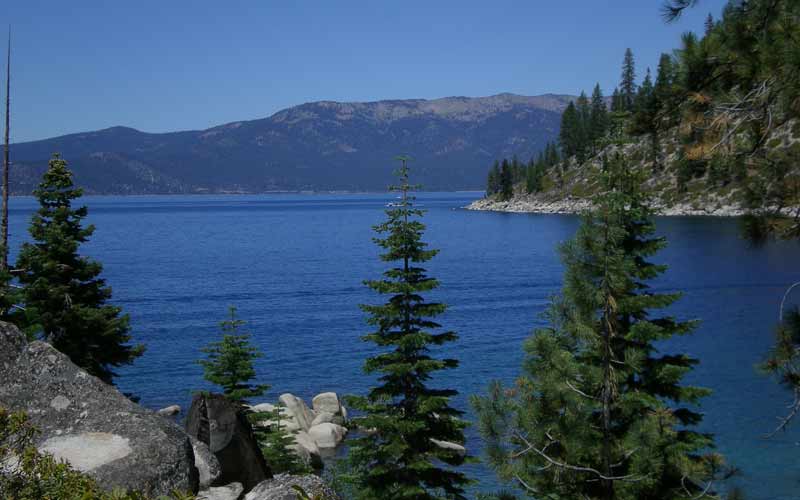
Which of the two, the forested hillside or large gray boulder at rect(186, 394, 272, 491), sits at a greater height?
the forested hillside

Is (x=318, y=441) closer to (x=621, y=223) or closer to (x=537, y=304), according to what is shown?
(x=621, y=223)

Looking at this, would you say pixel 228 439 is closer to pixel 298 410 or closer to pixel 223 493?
pixel 223 493

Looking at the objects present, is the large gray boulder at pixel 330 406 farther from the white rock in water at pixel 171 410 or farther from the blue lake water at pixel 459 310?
the white rock in water at pixel 171 410

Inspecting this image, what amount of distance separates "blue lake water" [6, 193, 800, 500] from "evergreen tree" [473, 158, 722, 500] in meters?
→ 6.03

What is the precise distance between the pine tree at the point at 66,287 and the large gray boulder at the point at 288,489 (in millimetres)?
20660

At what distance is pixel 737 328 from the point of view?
172 feet

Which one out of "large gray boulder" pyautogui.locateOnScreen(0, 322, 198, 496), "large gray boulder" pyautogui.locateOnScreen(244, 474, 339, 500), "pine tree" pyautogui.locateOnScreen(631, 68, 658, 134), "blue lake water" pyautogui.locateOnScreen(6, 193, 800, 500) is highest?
"pine tree" pyautogui.locateOnScreen(631, 68, 658, 134)

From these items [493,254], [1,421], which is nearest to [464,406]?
[1,421]

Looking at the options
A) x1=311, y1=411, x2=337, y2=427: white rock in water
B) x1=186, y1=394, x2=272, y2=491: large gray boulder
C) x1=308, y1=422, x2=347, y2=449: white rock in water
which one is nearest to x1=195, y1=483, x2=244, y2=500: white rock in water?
x1=186, y1=394, x2=272, y2=491: large gray boulder

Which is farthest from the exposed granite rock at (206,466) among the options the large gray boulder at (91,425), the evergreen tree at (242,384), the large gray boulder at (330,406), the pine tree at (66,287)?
the large gray boulder at (330,406)

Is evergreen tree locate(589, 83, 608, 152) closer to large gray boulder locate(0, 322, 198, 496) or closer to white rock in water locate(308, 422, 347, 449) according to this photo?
white rock in water locate(308, 422, 347, 449)

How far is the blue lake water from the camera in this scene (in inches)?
1438

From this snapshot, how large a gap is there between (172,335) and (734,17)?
5014cm

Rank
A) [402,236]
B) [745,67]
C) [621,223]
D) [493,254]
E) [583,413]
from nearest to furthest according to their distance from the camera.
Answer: [745,67]
[583,413]
[621,223]
[402,236]
[493,254]
